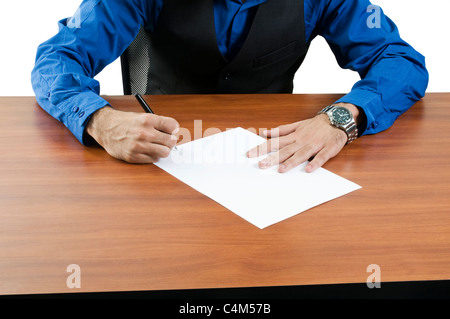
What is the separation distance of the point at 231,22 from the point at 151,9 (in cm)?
26

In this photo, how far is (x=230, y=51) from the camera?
1.74 m

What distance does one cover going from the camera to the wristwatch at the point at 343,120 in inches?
52.7

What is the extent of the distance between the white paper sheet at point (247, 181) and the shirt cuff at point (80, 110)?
22 cm

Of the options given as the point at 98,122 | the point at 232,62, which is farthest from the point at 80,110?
the point at 232,62

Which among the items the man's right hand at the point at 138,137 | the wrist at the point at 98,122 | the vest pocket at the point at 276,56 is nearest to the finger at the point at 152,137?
the man's right hand at the point at 138,137

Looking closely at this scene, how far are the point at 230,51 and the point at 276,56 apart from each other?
0.17 metres

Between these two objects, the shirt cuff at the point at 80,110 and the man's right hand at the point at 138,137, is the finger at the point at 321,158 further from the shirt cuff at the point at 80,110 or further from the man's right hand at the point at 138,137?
the shirt cuff at the point at 80,110

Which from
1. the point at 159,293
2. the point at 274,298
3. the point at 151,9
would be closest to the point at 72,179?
the point at 159,293

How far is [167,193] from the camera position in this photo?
108 centimetres

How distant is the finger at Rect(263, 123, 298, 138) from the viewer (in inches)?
53.4

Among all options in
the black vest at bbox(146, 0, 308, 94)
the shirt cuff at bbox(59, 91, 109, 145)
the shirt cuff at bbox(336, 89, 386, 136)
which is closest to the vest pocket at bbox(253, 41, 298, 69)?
the black vest at bbox(146, 0, 308, 94)

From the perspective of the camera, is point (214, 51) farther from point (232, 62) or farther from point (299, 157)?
point (299, 157)

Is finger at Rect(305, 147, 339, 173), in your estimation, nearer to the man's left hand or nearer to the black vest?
the man's left hand

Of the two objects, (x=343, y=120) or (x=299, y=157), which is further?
(x=343, y=120)
